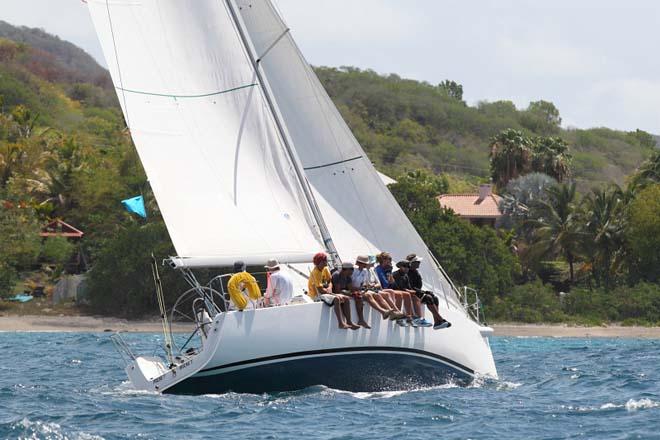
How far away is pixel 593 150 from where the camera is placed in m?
133

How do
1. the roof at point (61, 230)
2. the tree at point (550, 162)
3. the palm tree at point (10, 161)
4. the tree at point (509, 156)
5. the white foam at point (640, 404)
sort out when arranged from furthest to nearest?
the tree at point (509, 156) < the tree at point (550, 162) < the palm tree at point (10, 161) < the roof at point (61, 230) < the white foam at point (640, 404)

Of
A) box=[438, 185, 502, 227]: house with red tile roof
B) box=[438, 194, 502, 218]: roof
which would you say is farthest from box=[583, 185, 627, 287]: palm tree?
box=[438, 194, 502, 218]: roof

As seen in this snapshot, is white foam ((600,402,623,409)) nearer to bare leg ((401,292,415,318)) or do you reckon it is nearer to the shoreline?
bare leg ((401,292,415,318))

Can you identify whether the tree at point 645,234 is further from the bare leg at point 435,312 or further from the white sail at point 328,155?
the bare leg at point 435,312

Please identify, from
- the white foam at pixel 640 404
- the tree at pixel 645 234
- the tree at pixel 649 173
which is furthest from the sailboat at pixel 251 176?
the tree at pixel 649 173

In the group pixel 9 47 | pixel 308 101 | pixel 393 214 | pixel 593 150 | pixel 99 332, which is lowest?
pixel 99 332

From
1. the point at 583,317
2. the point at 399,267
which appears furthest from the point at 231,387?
the point at 583,317

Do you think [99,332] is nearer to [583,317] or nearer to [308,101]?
[583,317]

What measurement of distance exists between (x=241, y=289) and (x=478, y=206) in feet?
172

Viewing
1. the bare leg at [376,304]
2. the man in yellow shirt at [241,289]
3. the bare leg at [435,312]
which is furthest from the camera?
the bare leg at [435,312]

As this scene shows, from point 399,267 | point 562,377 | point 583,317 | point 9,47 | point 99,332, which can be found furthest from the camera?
point 9,47

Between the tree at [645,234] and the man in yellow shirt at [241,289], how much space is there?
39261 millimetres

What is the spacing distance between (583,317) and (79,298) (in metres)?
22.3

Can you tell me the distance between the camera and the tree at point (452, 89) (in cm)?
15075
